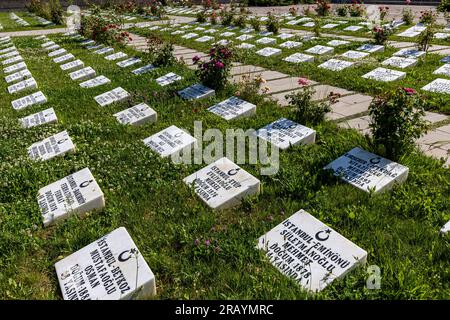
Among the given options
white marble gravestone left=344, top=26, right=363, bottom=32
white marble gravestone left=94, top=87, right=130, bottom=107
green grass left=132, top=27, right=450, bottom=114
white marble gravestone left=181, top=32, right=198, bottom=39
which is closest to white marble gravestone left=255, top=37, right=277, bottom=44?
green grass left=132, top=27, right=450, bottom=114

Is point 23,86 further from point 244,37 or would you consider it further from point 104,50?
point 244,37

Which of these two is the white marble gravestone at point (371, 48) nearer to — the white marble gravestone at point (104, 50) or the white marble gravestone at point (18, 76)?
the white marble gravestone at point (104, 50)

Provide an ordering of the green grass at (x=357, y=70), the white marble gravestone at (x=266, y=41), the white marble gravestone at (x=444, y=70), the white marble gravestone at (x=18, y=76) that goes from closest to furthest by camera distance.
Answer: the green grass at (x=357, y=70) < the white marble gravestone at (x=444, y=70) < the white marble gravestone at (x=18, y=76) < the white marble gravestone at (x=266, y=41)

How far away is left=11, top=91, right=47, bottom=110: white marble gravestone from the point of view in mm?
7088

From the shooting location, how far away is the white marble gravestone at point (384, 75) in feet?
23.2

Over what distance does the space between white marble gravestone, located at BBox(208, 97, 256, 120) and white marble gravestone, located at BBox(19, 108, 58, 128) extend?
270 centimetres

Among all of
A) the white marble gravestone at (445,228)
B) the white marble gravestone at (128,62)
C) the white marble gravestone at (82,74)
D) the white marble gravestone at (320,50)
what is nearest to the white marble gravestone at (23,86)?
the white marble gravestone at (82,74)

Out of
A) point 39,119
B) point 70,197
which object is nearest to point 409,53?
point 39,119

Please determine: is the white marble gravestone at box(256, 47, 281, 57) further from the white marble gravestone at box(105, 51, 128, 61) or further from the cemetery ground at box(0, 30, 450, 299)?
the cemetery ground at box(0, 30, 450, 299)

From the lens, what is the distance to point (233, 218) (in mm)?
3545

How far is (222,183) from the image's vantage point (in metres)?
3.95

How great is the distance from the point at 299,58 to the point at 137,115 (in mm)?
4861

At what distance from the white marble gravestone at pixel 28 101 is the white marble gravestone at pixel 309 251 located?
5.97 m

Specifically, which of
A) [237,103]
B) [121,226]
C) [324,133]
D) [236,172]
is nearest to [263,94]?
[237,103]
